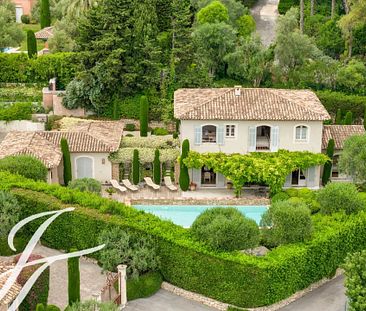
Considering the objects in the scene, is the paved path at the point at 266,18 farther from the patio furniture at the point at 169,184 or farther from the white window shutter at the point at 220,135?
the patio furniture at the point at 169,184

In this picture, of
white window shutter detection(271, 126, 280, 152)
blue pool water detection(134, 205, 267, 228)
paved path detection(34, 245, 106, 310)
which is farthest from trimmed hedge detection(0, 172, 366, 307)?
white window shutter detection(271, 126, 280, 152)

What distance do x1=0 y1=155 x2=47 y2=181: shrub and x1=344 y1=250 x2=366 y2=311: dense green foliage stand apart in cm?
1923

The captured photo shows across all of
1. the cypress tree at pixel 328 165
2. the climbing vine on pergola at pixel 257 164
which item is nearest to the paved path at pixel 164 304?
the climbing vine on pergola at pixel 257 164

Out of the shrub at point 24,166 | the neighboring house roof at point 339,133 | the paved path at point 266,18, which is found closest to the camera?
the shrub at point 24,166

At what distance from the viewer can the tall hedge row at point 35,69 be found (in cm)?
6612

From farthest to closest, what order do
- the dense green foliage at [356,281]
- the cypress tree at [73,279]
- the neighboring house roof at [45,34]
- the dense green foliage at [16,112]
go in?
the neighboring house roof at [45,34], the dense green foliage at [16,112], the cypress tree at [73,279], the dense green foliage at [356,281]

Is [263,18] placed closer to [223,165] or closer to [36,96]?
[36,96]

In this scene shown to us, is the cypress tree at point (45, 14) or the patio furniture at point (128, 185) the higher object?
the cypress tree at point (45, 14)

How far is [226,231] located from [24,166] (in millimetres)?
14174

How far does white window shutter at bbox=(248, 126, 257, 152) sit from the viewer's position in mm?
50750

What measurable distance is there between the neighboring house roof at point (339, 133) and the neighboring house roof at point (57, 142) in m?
13.4

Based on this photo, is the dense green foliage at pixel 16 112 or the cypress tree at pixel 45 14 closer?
the dense green foliage at pixel 16 112

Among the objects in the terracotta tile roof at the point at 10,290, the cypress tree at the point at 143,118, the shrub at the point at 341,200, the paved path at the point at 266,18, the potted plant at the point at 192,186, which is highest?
the paved path at the point at 266,18

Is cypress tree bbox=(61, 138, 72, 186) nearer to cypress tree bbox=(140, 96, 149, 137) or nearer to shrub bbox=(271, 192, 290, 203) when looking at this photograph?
cypress tree bbox=(140, 96, 149, 137)
